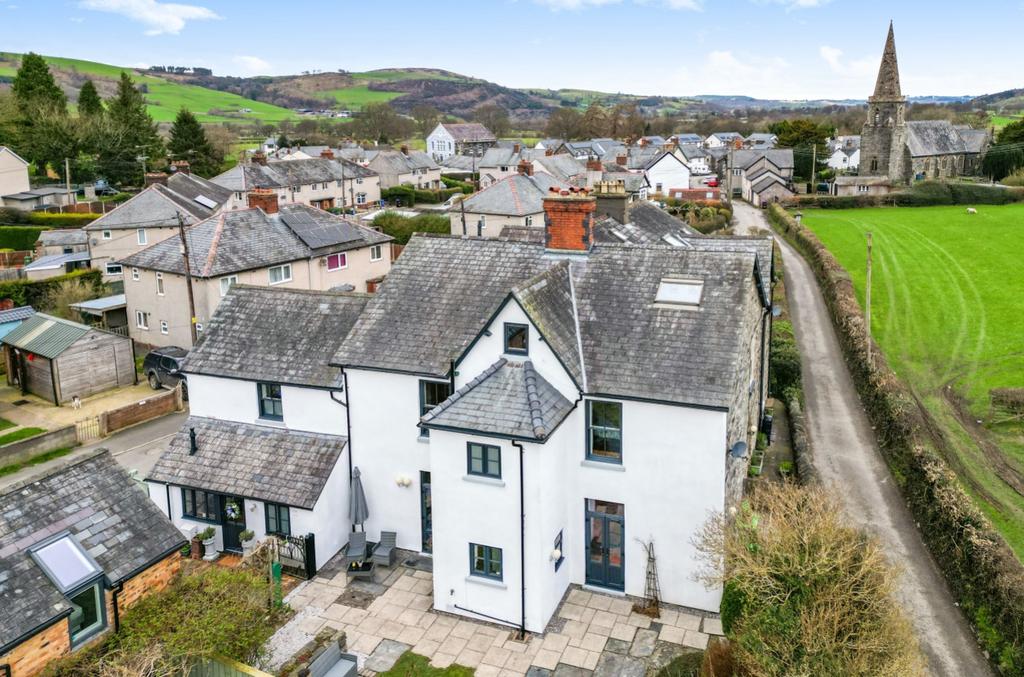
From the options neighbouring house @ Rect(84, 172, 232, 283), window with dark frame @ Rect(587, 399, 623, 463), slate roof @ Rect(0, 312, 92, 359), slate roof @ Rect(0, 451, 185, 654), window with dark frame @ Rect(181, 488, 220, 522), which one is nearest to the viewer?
slate roof @ Rect(0, 451, 185, 654)

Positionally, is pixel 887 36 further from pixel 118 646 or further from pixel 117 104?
pixel 118 646

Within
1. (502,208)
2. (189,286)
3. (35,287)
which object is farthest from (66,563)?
(502,208)

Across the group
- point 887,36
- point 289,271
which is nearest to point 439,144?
point 887,36

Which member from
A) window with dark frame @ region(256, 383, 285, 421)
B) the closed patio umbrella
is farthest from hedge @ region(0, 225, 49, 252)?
the closed patio umbrella

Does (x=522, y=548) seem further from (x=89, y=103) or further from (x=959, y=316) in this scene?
(x=89, y=103)

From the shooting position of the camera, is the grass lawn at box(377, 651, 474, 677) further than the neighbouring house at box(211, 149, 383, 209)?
No

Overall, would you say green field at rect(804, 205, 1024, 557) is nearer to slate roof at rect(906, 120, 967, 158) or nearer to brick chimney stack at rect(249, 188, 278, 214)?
slate roof at rect(906, 120, 967, 158)
